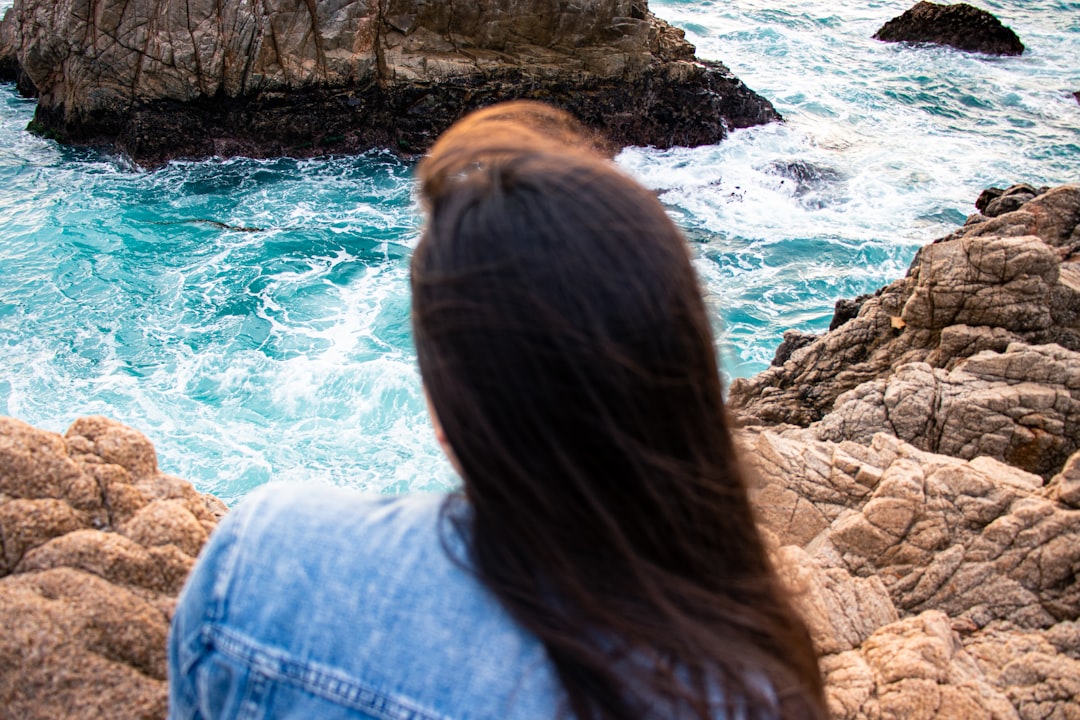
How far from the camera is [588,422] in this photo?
1.01 metres

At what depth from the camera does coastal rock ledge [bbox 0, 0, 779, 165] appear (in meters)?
12.8

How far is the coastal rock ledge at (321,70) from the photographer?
12766mm

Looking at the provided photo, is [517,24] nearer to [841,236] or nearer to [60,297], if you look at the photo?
[841,236]

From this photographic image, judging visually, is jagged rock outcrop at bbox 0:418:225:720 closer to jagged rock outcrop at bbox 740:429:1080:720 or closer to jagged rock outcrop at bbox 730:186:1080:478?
jagged rock outcrop at bbox 740:429:1080:720

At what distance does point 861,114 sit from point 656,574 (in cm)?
1856

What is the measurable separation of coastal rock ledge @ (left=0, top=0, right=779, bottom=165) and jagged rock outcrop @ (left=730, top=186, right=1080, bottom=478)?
8.53 metres

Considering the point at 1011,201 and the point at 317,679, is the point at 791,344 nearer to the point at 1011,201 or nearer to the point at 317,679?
the point at 1011,201

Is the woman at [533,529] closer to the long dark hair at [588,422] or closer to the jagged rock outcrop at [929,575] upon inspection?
the long dark hair at [588,422]

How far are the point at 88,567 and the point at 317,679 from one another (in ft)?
3.78

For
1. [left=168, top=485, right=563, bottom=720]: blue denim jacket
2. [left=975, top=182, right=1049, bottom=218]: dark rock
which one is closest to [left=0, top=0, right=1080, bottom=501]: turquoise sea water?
[left=975, top=182, right=1049, bottom=218]: dark rock

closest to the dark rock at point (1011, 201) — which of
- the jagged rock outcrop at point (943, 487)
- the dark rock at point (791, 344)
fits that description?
the jagged rock outcrop at point (943, 487)

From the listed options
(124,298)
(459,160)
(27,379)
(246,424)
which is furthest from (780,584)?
(124,298)

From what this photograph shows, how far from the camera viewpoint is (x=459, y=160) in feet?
3.81

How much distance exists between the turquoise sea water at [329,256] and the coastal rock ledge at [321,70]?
1.72ft
